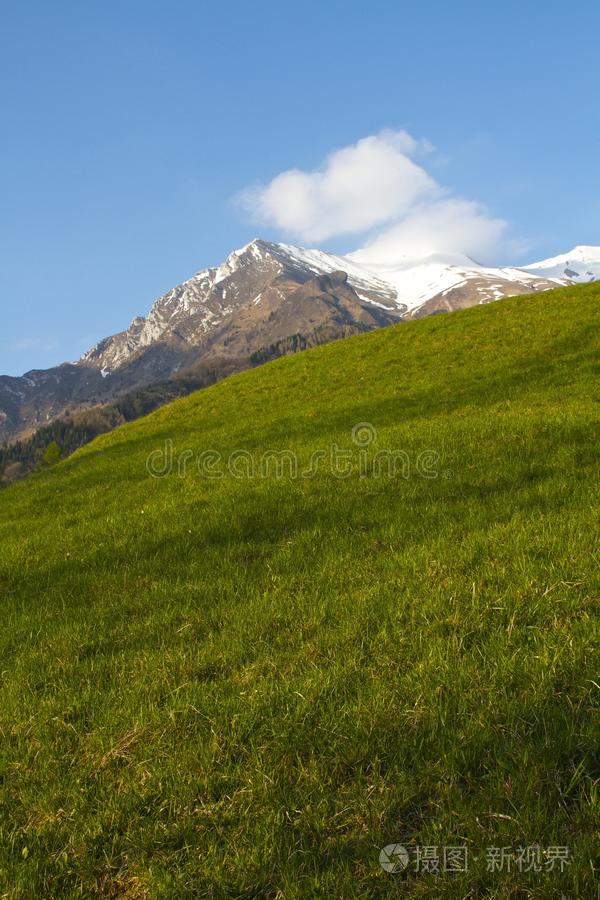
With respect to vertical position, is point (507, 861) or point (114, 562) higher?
point (114, 562)

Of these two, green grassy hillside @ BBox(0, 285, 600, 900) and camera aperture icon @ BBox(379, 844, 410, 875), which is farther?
green grassy hillside @ BBox(0, 285, 600, 900)

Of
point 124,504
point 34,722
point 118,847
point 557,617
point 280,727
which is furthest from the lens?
point 124,504

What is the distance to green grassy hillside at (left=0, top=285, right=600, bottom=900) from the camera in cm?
379

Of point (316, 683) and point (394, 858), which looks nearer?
point (394, 858)

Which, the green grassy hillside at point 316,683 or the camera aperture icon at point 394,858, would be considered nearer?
the camera aperture icon at point 394,858

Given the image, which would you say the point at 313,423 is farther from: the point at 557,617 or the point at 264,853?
the point at 264,853

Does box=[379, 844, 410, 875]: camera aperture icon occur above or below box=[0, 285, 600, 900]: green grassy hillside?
below

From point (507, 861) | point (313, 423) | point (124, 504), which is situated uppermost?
point (313, 423)

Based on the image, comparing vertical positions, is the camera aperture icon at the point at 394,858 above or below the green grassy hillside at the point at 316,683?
below

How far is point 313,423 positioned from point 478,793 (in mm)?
19712

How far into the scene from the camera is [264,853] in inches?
148

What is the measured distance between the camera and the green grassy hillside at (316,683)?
149 inches

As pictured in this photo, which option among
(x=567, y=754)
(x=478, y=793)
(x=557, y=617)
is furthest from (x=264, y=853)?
(x=557, y=617)

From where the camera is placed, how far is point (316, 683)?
5.50 meters
